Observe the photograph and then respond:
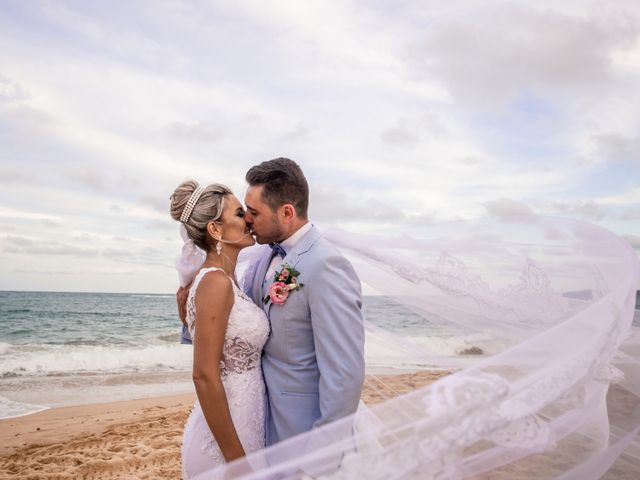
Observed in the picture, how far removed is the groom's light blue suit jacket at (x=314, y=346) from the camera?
7.72 feet

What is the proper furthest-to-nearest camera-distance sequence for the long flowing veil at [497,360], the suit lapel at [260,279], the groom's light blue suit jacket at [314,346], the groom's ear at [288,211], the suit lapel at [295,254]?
1. the suit lapel at [260,279]
2. the groom's ear at [288,211]
3. the suit lapel at [295,254]
4. the groom's light blue suit jacket at [314,346]
5. the long flowing veil at [497,360]

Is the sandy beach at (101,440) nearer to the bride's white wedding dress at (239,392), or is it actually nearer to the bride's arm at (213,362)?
the bride's white wedding dress at (239,392)

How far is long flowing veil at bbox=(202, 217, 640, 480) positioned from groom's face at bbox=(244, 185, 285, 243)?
0.81 m

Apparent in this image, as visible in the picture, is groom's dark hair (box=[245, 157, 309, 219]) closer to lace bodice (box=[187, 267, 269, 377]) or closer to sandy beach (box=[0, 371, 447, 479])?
lace bodice (box=[187, 267, 269, 377])

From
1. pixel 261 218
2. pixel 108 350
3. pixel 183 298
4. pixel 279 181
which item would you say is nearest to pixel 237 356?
pixel 183 298

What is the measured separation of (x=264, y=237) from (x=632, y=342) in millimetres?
2102

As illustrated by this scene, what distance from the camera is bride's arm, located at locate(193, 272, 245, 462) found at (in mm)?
2482

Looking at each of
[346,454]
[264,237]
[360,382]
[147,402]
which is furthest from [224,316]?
[147,402]

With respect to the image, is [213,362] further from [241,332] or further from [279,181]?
[279,181]

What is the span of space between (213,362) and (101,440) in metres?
4.94

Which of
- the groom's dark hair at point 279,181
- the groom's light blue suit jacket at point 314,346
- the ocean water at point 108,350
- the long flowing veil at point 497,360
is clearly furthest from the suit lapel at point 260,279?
the ocean water at point 108,350

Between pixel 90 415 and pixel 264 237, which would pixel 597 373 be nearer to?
pixel 264 237

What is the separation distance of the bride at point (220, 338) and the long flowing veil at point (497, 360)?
0.40 meters

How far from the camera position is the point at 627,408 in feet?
10.1
